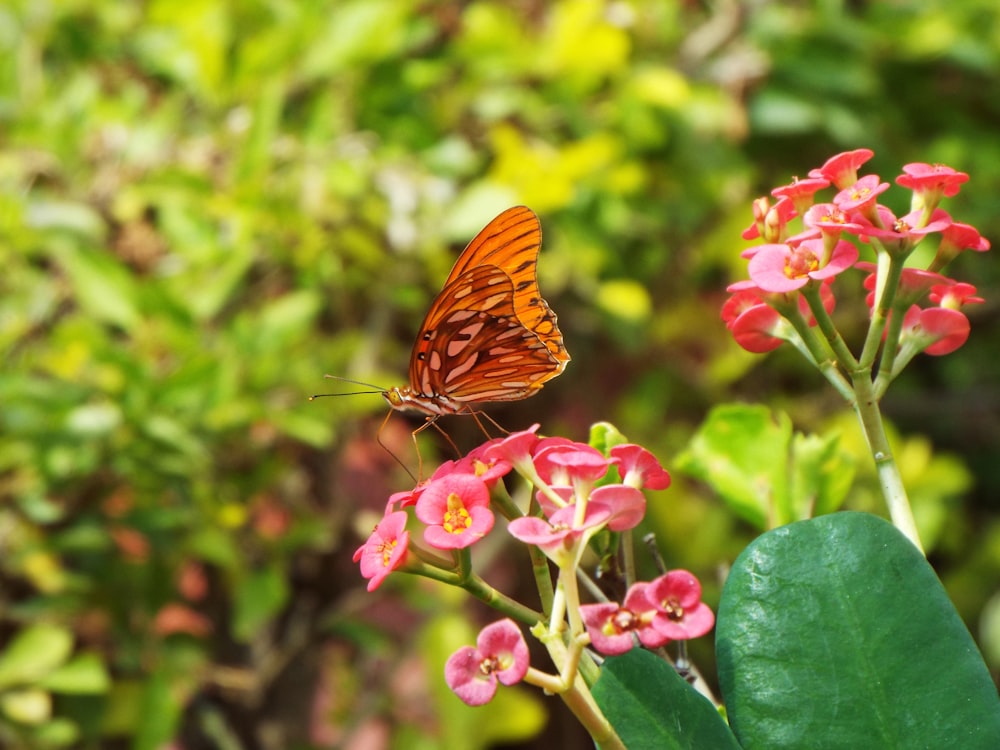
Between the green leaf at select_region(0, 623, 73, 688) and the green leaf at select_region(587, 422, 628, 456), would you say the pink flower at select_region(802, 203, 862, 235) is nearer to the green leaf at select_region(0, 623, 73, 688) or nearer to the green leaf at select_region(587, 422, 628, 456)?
the green leaf at select_region(587, 422, 628, 456)

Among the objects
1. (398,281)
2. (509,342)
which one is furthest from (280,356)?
(509,342)

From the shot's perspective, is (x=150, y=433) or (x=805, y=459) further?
(x=150, y=433)

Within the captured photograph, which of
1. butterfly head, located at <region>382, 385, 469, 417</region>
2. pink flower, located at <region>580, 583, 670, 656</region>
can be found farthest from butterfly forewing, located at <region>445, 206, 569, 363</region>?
pink flower, located at <region>580, 583, 670, 656</region>

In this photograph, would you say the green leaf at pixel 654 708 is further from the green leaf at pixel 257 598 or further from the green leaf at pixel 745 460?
the green leaf at pixel 257 598

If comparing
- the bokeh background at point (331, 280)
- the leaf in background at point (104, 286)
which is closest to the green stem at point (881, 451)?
the bokeh background at point (331, 280)

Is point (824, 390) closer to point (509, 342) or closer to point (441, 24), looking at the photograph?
point (441, 24)

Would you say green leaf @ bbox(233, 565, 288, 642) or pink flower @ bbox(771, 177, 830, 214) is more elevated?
pink flower @ bbox(771, 177, 830, 214)

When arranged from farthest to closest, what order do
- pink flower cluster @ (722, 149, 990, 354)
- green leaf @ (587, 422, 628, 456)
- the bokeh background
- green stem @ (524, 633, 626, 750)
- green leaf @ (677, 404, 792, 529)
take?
1. the bokeh background
2. green leaf @ (677, 404, 792, 529)
3. green leaf @ (587, 422, 628, 456)
4. pink flower cluster @ (722, 149, 990, 354)
5. green stem @ (524, 633, 626, 750)
